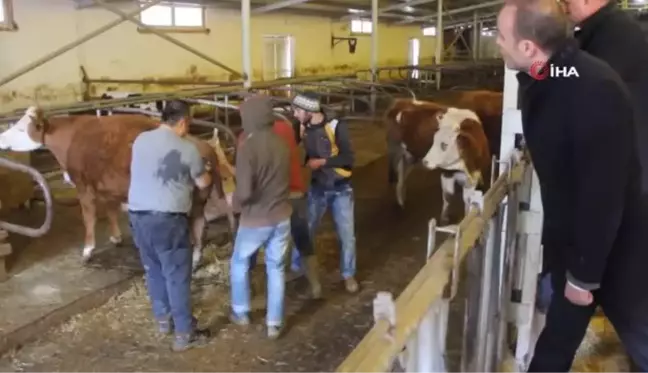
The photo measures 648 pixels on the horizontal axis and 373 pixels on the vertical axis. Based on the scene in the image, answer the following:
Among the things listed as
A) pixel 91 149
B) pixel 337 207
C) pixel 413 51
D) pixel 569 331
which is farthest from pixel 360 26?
pixel 569 331

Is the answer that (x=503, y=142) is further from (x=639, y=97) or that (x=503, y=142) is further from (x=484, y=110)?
(x=484, y=110)

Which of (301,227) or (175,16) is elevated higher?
(175,16)

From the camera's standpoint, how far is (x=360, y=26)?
51.8 ft

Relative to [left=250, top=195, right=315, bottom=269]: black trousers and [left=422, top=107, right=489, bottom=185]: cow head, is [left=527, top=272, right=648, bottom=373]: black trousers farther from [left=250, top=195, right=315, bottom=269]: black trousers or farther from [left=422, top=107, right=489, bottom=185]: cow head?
[left=422, top=107, right=489, bottom=185]: cow head

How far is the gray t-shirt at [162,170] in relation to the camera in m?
3.67

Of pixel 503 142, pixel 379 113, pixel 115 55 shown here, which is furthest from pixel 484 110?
pixel 503 142

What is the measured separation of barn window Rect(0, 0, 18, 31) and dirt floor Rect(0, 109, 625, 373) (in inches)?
141

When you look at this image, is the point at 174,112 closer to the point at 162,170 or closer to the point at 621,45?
→ the point at 162,170

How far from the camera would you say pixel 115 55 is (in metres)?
8.94

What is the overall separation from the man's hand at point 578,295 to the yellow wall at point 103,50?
675 cm

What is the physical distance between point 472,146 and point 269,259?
3042 millimetres

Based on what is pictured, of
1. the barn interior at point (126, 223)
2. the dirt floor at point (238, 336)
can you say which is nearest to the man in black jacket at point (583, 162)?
the barn interior at point (126, 223)

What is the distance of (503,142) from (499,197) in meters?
0.86

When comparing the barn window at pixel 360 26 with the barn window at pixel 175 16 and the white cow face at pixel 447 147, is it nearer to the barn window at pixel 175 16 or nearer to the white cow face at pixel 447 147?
the barn window at pixel 175 16
